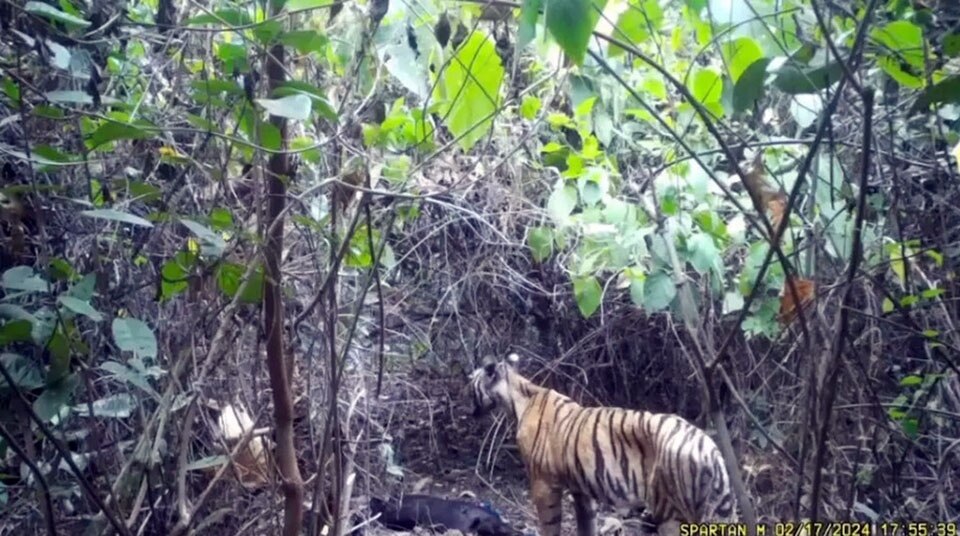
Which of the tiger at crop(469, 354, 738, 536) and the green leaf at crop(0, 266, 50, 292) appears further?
the tiger at crop(469, 354, 738, 536)

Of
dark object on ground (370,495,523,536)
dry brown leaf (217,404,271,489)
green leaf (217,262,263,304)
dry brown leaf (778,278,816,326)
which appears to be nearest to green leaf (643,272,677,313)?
dry brown leaf (778,278,816,326)

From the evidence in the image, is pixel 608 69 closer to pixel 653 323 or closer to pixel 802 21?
pixel 802 21

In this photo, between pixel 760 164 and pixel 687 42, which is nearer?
pixel 760 164

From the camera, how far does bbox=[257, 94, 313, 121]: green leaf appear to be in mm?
1307

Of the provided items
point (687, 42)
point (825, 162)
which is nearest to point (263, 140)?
point (825, 162)

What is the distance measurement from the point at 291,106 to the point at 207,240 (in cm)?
36

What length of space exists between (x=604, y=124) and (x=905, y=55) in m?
1.49

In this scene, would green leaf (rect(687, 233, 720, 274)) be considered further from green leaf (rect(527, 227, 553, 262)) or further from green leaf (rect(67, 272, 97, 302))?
green leaf (rect(67, 272, 97, 302))

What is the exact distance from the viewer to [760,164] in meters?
1.48

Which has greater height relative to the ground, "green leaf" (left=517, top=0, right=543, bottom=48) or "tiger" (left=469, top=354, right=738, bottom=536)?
"green leaf" (left=517, top=0, right=543, bottom=48)

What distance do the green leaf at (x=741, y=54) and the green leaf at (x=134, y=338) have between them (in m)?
0.88

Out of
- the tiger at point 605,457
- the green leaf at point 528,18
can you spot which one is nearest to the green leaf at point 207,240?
the green leaf at point 528,18

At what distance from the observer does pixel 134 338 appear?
54.9 inches

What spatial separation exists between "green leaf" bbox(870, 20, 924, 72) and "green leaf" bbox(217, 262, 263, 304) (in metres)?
1.00
